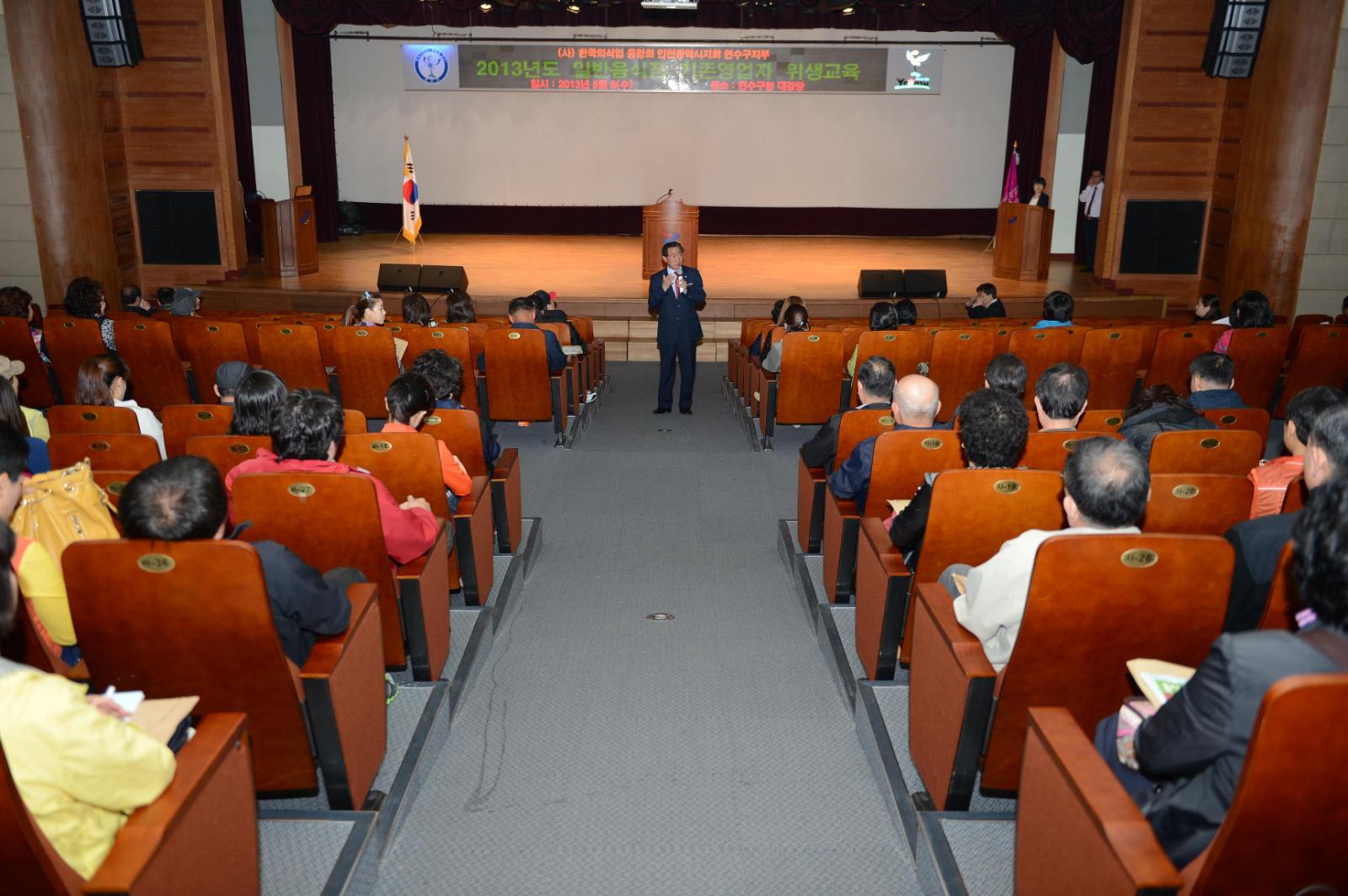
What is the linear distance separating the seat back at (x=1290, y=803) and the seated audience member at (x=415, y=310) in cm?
560

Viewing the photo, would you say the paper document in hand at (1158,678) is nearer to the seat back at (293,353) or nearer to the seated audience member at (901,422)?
the seated audience member at (901,422)

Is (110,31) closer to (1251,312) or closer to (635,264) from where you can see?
(635,264)

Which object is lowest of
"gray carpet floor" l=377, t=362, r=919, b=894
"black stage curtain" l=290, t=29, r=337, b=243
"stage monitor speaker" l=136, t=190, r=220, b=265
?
"gray carpet floor" l=377, t=362, r=919, b=894

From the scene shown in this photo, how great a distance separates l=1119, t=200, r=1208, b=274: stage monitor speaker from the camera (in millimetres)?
10711

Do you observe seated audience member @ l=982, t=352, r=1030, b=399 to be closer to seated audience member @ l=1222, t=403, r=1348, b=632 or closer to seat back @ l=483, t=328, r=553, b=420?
seated audience member @ l=1222, t=403, r=1348, b=632

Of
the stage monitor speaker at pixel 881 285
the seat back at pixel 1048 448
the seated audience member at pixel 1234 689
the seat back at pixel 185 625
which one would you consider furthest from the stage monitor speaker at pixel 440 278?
the seated audience member at pixel 1234 689

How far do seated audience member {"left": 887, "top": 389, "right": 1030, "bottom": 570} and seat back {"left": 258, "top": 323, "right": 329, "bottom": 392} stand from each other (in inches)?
163

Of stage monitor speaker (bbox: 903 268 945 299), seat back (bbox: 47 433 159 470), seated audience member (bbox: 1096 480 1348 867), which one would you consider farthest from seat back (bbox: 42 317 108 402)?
stage monitor speaker (bbox: 903 268 945 299)

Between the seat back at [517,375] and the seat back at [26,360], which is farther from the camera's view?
the seat back at [517,375]

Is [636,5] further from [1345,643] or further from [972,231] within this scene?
[1345,643]

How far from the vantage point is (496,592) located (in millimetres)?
3842

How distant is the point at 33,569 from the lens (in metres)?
2.21

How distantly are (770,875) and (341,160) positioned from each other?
14702 millimetres

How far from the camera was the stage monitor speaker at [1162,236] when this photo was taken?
35.1ft
